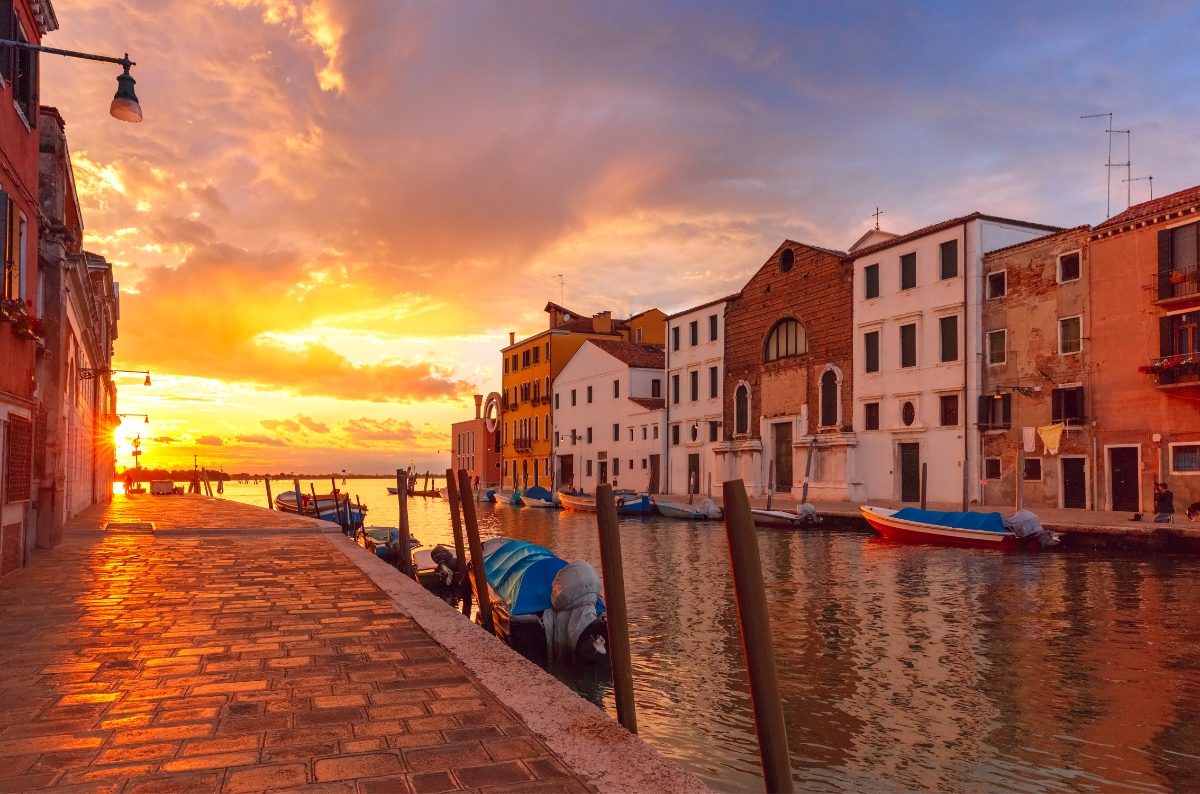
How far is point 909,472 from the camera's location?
103 ft

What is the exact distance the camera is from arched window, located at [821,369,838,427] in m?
34.8

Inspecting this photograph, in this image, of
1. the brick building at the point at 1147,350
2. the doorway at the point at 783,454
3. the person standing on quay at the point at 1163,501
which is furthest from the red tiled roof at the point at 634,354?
the person standing on quay at the point at 1163,501

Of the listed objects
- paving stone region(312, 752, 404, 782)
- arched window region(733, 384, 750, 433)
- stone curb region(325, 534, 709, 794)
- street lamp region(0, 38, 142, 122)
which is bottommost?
stone curb region(325, 534, 709, 794)

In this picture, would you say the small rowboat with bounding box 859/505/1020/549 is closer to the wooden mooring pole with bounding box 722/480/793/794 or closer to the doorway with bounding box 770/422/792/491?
the doorway with bounding box 770/422/792/491

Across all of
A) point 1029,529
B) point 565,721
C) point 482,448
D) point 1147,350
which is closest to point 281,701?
point 565,721

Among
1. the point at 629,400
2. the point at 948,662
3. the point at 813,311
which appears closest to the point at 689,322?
the point at 629,400

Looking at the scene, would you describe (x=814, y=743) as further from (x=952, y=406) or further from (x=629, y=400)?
(x=629, y=400)

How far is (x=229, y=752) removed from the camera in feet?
12.6

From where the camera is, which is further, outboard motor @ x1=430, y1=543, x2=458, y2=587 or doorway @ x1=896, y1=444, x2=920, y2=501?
doorway @ x1=896, y1=444, x2=920, y2=501

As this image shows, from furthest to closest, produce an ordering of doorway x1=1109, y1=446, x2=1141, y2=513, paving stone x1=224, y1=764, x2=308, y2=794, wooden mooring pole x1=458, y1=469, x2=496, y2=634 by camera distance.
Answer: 1. doorway x1=1109, y1=446, x2=1141, y2=513
2. wooden mooring pole x1=458, y1=469, x2=496, y2=634
3. paving stone x1=224, y1=764, x2=308, y2=794

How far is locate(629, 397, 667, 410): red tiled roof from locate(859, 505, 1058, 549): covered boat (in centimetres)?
2242

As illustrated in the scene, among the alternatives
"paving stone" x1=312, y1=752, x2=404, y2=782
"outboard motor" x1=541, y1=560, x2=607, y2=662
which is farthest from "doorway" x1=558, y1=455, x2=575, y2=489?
"paving stone" x1=312, y1=752, x2=404, y2=782

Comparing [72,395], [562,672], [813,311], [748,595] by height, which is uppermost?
[813,311]

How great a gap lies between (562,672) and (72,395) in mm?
14622
